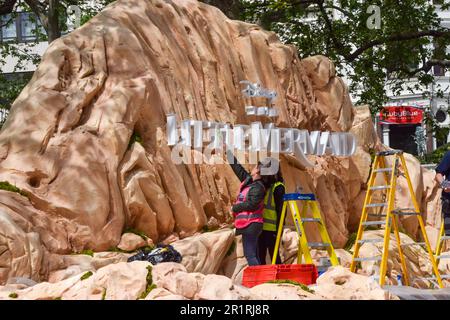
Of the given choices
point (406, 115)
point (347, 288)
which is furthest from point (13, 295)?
point (406, 115)

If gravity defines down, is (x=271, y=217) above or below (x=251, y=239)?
above

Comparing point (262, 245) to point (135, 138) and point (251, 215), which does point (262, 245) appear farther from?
point (135, 138)

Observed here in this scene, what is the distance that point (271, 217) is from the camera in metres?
13.6

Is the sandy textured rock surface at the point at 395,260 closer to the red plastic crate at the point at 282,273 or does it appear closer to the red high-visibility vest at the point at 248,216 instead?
the red high-visibility vest at the point at 248,216

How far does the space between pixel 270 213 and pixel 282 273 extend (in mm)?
2444

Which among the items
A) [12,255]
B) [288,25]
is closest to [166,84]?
[12,255]

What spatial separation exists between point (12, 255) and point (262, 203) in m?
3.32

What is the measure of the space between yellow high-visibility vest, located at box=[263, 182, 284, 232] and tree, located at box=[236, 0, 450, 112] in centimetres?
1207

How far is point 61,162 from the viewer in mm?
13594

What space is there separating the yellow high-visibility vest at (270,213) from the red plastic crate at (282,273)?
2006 millimetres

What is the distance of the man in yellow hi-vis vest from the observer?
13.6 m

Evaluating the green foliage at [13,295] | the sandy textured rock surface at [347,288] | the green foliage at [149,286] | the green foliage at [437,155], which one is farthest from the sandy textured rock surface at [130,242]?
the green foliage at [437,155]

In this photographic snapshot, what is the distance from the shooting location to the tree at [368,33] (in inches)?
1014
